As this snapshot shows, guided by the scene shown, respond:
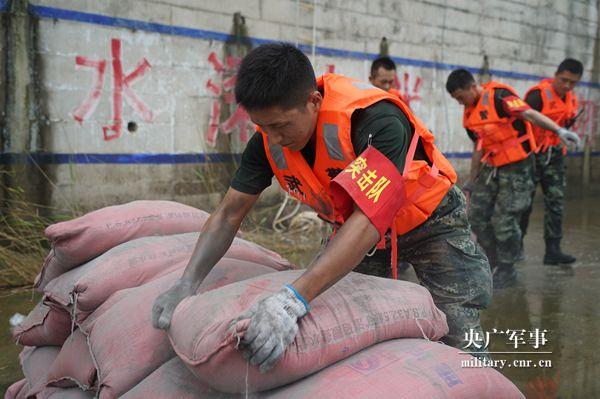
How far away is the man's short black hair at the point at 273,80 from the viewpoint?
4.96ft

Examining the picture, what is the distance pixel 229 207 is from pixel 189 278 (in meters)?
0.26

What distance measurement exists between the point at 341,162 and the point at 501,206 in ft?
9.18

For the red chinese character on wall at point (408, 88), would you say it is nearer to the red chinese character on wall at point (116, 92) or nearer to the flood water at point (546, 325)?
the flood water at point (546, 325)

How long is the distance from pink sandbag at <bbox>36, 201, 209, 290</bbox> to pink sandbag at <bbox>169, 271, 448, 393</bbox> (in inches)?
27.9

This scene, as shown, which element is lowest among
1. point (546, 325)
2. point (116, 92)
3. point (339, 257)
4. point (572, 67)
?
point (546, 325)

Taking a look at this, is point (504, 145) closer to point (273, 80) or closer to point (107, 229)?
point (107, 229)

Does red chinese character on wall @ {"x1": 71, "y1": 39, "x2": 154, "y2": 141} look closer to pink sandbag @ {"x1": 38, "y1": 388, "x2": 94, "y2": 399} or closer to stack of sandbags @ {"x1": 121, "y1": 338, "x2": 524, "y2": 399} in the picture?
pink sandbag @ {"x1": 38, "y1": 388, "x2": 94, "y2": 399}

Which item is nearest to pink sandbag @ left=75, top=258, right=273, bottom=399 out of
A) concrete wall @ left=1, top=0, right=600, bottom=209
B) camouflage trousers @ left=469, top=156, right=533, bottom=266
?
concrete wall @ left=1, top=0, right=600, bottom=209

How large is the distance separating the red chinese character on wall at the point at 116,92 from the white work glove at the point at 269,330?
3343 millimetres

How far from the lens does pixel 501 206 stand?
13.7 feet

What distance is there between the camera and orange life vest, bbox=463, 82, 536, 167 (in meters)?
4.13

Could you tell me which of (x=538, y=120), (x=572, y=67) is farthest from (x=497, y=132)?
(x=572, y=67)

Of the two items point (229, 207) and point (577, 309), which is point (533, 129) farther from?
point (229, 207)

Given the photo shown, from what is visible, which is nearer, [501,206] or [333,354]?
[333,354]
